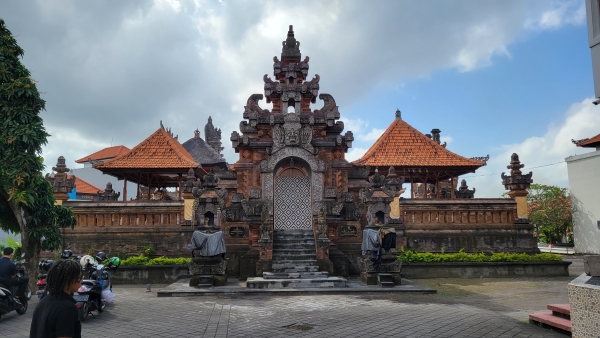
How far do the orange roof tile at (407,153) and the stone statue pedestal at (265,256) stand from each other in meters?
9.20

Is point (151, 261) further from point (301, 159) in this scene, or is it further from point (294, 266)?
point (301, 159)

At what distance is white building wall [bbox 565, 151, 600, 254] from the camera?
25516 mm

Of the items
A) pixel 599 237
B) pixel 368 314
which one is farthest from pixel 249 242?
pixel 599 237

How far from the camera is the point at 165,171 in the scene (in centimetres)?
2220

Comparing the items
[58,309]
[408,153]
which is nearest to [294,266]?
[408,153]

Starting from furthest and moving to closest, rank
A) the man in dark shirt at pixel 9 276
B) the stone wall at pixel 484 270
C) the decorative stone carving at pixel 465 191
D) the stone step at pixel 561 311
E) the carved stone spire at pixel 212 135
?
the carved stone spire at pixel 212 135 < the decorative stone carving at pixel 465 191 < the stone wall at pixel 484 270 < the man in dark shirt at pixel 9 276 < the stone step at pixel 561 311

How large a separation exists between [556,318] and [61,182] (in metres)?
17.3

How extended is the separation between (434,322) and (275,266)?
6.69 meters

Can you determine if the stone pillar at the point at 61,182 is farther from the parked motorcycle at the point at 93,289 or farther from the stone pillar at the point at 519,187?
the stone pillar at the point at 519,187

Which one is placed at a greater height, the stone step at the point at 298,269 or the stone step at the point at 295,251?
the stone step at the point at 295,251

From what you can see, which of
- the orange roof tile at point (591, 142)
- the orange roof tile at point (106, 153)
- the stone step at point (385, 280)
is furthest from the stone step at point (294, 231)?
the orange roof tile at point (106, 153)

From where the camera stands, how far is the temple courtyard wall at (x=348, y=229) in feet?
54.5

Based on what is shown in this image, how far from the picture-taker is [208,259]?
1322 centimetres

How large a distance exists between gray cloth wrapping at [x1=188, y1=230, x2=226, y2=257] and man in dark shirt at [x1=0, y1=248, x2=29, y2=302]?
474cm
